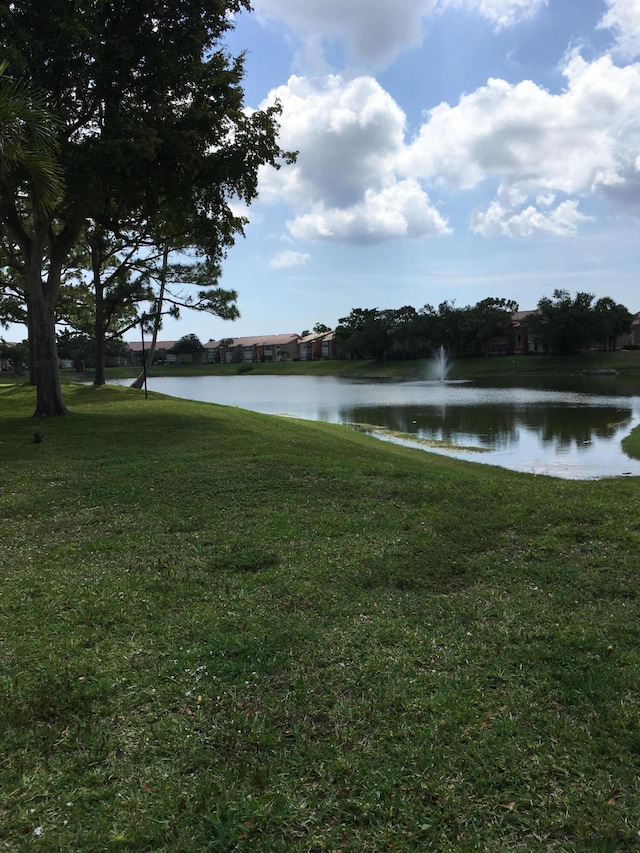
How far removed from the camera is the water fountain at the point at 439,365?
71.0 metres

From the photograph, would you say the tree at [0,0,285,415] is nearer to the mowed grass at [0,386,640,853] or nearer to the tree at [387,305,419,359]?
the mowed grass at [0,386,640,853]

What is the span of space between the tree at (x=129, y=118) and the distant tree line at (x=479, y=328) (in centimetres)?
5962

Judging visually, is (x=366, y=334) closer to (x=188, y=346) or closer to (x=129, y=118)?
(x=188, y=346)

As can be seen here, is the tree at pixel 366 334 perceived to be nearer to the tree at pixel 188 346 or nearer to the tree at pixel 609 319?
the tree at pixel 609 319

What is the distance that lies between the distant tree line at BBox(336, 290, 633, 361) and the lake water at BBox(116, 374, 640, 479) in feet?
78.2

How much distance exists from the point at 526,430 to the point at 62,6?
20.1 m

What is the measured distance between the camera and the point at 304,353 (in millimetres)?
127812

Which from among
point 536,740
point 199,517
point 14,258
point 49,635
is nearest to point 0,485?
point 199,517

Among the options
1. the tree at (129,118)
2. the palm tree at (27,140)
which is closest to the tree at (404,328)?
the tree at (129,118)

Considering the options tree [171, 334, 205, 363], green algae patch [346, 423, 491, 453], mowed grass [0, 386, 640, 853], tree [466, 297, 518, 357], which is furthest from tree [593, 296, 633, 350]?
tree [171, 334, 205, 363]

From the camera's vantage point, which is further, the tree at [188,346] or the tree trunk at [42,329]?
the tree at [188,346]

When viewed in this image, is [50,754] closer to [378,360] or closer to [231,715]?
[231,715]

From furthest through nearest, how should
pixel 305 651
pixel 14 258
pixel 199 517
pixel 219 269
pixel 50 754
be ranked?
pixel 219 269 < pixel 14 258 < pixel 199 517 < pixel 305 651 < pixel 50 754

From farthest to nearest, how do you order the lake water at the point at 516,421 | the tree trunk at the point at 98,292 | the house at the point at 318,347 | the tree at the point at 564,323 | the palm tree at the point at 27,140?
1. the house at the point at 318,347
2. the tree at the point at 564,323
3. the tree trunk at the point at 98,292
4. the lake water at the point at 516,421
5. the palm tree at the point at 27,140
